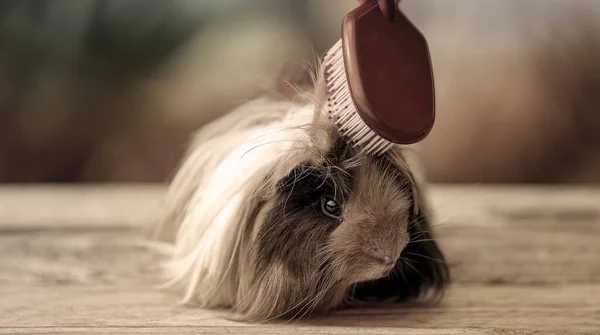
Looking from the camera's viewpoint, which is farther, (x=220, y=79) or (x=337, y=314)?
(x=220, y=79)

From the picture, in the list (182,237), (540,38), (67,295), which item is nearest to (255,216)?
(182,237)

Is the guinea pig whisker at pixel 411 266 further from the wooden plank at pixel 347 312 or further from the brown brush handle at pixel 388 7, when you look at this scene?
the brown brush handle at pixel 388 7

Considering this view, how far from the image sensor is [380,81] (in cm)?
A: 70

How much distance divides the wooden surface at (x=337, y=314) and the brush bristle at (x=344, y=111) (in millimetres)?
213

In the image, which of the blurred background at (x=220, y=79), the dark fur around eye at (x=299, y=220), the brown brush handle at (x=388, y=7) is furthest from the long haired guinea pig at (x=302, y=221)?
the blurred background at (x=220, y=79)

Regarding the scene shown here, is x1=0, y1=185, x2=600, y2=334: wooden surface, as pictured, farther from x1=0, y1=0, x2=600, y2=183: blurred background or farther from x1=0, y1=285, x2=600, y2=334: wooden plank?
x1=0, y1=0, x2=600, y2=183: blurred background

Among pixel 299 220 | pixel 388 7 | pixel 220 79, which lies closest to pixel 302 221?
pixel 299 220

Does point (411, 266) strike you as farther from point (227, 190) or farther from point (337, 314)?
point (227, 190)

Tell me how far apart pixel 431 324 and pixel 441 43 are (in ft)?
3.91

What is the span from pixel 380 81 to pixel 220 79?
1.24 m

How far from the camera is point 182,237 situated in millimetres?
896

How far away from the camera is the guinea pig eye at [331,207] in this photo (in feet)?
2.47

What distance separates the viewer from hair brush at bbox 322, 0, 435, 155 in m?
0.69

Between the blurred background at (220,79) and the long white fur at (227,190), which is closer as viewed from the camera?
the long white fur at (227,190)
